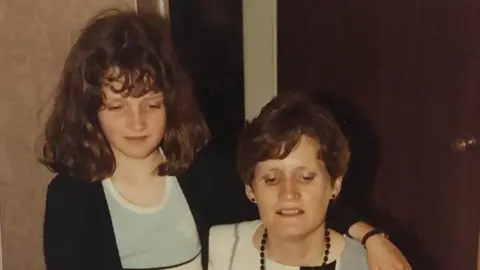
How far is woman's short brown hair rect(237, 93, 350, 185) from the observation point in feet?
3.51

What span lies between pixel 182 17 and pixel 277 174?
4.55 feet

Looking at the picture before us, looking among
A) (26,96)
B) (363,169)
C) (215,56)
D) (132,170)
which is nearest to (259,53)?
(215,56)

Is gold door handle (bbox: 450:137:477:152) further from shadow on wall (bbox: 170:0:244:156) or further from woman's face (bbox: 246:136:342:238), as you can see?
woman's face (bbox: 246:136:342:238)

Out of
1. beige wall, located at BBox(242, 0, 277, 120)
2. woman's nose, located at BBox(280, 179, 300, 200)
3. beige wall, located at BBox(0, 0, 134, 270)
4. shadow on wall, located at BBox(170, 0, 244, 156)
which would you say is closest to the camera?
woman's nose, located at BBox(280, 179, 300, 200)

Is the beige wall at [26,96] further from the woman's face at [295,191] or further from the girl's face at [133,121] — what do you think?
the woman's face at [295,191]

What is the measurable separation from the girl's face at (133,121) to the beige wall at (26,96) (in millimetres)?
478

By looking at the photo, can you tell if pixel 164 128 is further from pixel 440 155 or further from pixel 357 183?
pixel 357 183

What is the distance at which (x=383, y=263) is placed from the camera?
1.12m

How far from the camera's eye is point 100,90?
1097 mm

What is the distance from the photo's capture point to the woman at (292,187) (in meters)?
1.06

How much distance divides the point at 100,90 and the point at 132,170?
15cm

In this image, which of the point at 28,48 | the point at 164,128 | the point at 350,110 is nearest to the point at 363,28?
the point at 350,110

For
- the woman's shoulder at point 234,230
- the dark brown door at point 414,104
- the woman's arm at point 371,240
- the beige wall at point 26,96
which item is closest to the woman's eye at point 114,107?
the woman's shoulder at point 234,230

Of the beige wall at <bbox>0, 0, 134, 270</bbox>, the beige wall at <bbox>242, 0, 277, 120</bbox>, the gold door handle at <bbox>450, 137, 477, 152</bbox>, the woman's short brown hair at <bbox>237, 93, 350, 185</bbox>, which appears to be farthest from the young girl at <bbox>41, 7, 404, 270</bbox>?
the beige wall at <bbox>242, 0, 277, 120</bbox>
